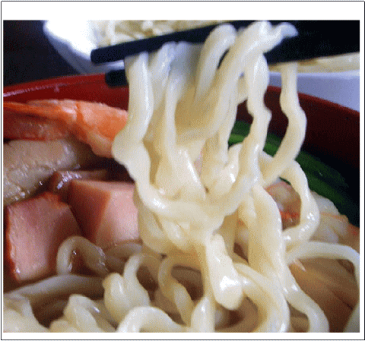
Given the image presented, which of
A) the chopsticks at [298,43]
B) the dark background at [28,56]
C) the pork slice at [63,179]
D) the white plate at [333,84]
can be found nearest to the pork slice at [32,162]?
the pork slice at [63,179]

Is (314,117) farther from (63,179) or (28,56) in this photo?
(28,56)

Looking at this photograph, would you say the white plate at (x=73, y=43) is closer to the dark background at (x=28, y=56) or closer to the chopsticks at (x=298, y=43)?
the dark background at (x=28, y=56)

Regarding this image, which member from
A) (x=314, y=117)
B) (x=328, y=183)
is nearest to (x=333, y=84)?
(x=314, y=117)

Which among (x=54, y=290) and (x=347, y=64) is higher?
(x=347, y=64)

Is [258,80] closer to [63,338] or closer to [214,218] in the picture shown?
[214,218]

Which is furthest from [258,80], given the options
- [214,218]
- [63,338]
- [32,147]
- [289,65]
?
[32,147]

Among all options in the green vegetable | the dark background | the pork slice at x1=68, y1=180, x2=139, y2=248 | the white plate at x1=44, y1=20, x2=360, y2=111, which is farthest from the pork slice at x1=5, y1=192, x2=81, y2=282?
the dark background
